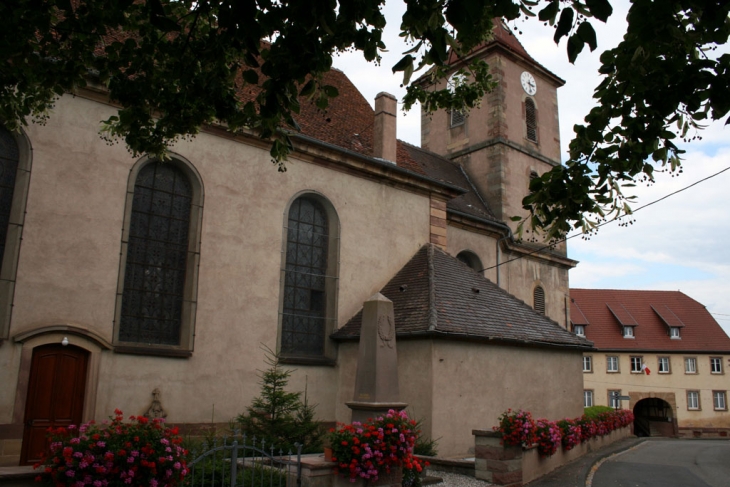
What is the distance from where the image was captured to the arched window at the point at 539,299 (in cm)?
2327

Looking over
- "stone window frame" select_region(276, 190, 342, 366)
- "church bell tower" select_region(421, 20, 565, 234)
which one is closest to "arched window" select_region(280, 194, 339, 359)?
"stone window frame" select_region(276, 190, 342, 366)

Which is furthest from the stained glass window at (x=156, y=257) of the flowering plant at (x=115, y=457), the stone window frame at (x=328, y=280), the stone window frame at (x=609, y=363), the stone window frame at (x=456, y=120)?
the stone window frame at (x=609, y=363)

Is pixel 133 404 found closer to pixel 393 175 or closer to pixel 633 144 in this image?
pixel 393 175

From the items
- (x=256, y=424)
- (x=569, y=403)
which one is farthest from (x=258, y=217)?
(x=569, y=403)

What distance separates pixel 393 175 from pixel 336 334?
4597 millimetres

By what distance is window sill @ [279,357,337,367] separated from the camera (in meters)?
14.1

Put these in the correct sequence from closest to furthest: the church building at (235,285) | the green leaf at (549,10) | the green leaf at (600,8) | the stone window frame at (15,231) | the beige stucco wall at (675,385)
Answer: the green leaf at (600,8) < the green leaf at (549,10) < the stone window frame at (15,231) < the church building at (235,285) < the beige stucco wall at (675,385)

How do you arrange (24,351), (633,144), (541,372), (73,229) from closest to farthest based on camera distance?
(633,144) → (24,351) → (73,229) → (541,372)

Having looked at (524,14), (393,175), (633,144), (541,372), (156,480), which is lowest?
(156,480)

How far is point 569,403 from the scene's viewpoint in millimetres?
16688

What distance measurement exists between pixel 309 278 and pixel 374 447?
676 centimetres

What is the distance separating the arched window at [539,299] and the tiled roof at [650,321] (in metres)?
21.6

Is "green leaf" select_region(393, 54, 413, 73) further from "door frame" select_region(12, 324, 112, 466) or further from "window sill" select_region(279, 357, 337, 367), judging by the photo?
"window sill" select_region(279, 357, 337, 367)

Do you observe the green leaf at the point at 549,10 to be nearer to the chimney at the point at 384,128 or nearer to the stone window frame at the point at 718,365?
the chimney at the point at 384,128
